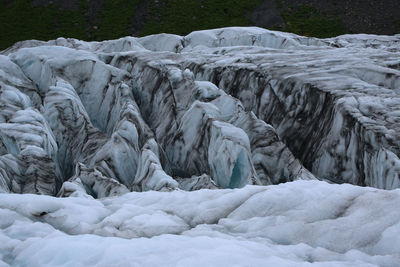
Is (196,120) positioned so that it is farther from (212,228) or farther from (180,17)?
(180,17)

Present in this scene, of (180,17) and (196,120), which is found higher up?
(180,17)

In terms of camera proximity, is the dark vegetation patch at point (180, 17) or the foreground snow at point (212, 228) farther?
the dark vegetation patch at point (180, 17)

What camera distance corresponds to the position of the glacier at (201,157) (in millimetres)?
8766

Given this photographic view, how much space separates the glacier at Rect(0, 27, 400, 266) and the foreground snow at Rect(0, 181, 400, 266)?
4 centimetres

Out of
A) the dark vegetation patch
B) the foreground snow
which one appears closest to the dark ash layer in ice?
the foreground snow

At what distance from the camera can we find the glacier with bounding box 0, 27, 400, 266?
8.77m

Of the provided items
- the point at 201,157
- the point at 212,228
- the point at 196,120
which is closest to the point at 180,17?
the point at 196,120

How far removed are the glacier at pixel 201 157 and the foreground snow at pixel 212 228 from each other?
0.13ft

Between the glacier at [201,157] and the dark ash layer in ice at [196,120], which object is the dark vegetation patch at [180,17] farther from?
the dark ash layer in ice at [196,120]

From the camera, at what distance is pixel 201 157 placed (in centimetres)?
1962

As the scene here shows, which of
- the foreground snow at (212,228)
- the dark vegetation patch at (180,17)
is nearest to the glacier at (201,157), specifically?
the foreground snow at (212,228)

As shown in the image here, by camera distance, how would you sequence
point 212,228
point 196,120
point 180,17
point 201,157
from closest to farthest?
1. point 212,228
2. point 201,157
3. point 196,120
4. point 180,17

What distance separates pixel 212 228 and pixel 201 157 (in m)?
9.65

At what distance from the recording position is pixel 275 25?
5859 cm
